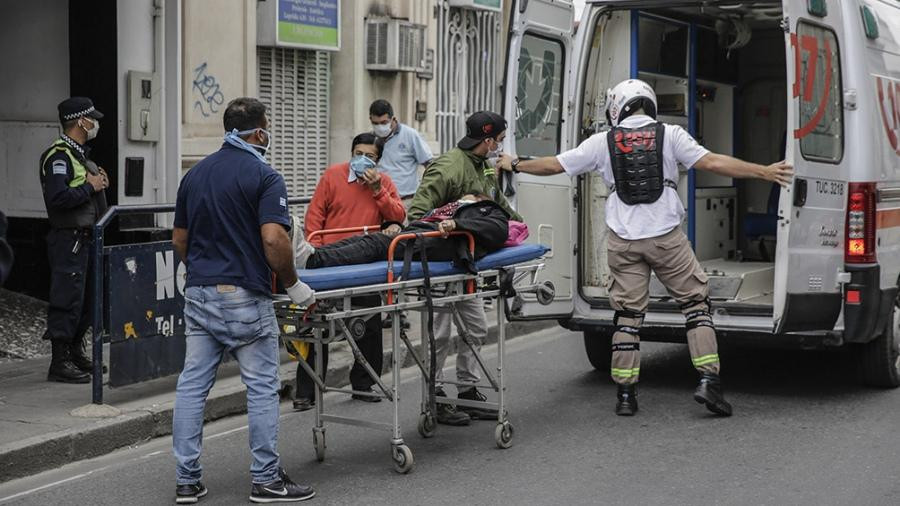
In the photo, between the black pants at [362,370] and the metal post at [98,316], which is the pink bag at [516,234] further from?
the metal post at [98,316]

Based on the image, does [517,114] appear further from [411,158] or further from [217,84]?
[217,84]

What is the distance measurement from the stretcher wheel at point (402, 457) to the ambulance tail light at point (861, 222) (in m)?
3.16

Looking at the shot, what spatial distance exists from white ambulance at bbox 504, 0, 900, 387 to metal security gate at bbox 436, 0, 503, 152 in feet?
17.5

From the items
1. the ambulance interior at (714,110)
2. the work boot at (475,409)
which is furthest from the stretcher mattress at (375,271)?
the ambulance interior at (714,110)

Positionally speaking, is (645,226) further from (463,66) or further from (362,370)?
(463,66)

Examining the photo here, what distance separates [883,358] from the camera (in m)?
8.70

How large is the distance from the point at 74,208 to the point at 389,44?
6011mm

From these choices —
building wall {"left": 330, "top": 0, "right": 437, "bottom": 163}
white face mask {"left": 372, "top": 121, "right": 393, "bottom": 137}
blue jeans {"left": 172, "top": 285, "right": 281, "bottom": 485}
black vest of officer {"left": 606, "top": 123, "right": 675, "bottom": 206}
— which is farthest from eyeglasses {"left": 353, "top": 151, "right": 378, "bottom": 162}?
building wall {"left": 330, "top": 0, "right": 437, "bottom": 163}

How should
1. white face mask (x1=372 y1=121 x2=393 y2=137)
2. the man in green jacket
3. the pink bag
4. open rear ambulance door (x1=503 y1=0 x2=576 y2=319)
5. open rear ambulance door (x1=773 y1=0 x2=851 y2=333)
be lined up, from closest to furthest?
the pink bag → the man in green jacket → open rear ambulance door (x1=773 y1=0 x2=851 y2=333) → open rear ambulance door (x1=503 y1=0 x2=576 y2=319) → white face mask (x1=372 y1=121 x2=393 y2=137)

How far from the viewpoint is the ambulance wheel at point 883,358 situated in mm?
8680

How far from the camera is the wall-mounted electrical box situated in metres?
10.6

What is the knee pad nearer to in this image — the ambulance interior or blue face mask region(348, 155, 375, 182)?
the ambulance interior

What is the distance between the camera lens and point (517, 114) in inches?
353

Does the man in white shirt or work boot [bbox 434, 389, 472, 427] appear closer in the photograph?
work boot [bbox 434, 389, 472, 427]
